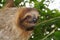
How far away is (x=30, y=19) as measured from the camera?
121 cm

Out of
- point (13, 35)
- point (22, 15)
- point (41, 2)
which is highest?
point (22, 15)

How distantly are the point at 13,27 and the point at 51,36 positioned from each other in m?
0.27

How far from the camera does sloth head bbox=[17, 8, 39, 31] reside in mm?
1190

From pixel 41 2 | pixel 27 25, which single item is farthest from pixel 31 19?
pixel 41 2

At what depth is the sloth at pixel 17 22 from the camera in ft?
3.93

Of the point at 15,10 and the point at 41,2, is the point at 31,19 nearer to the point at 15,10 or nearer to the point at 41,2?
the point at 15,10

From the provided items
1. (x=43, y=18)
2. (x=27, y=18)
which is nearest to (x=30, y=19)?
(x=27, y=18)

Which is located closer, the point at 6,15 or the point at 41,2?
the point at 6,15

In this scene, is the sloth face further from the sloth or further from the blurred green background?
the blurred green background

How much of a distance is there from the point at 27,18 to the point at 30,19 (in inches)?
0.7

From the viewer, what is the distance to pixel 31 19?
3.97 ft

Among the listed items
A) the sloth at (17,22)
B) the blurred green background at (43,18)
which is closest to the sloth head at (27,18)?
the sloth at (17,22)

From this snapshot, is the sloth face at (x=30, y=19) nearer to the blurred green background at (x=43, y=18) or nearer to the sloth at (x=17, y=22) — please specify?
the sloth at (x=17, y=22)

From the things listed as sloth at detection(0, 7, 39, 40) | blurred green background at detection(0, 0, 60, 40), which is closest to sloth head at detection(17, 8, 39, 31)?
sloth at detection(0, 7, 39, 40)
